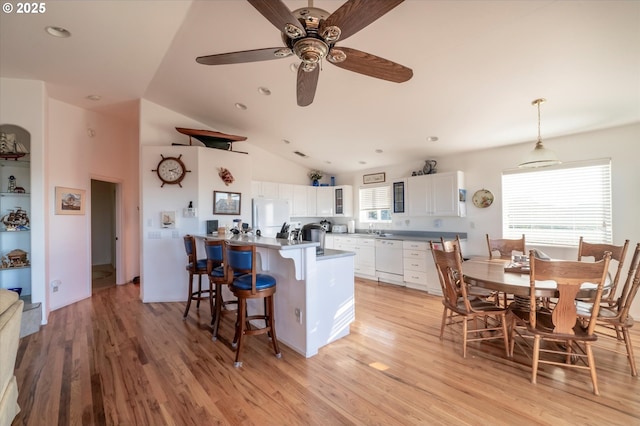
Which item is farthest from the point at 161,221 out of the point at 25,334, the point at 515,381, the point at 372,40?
the point at 515,381

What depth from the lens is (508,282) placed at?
7.28 ft

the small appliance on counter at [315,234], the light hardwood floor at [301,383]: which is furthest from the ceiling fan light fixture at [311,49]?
the light hardwood floor at [301,383]

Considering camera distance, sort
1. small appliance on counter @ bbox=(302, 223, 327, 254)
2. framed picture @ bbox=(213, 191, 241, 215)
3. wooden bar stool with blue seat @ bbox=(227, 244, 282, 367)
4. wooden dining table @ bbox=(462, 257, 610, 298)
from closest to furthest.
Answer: wooden dining table @ bbox=(462, 257, 610, 298) < wooden bar stool with blue seat @ bbox=(227, 244, 282, 367) < small appliance on counter @ bbox=(302, 223, 327, 254) < framed picture @ bbox=(213, 191, 241, 215)

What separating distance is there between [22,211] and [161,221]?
5.16 feet

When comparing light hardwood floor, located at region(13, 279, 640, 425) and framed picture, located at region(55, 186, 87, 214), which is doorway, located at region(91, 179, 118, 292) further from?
light hardwood floor, located at region(13, 279, 640, 425)

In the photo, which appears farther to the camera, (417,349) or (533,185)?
(533,185)

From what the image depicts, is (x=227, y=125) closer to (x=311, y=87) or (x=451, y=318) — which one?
(x=311, y=87)

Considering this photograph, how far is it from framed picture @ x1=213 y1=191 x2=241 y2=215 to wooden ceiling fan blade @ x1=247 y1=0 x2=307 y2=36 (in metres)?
3.56

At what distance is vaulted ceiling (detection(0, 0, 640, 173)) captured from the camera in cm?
219

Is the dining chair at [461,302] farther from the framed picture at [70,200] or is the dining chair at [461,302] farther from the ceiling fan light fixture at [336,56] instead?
the framed picture at [70,200]

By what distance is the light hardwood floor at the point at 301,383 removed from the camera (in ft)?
5.84

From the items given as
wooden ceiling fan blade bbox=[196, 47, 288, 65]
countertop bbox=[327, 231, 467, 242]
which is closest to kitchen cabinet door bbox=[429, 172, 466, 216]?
countertop bbox=[327, 231, 467, 242]

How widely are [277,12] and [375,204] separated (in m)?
5.06

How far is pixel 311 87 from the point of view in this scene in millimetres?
2096
